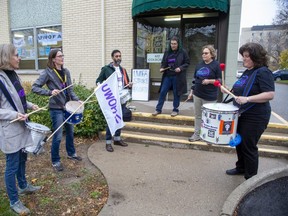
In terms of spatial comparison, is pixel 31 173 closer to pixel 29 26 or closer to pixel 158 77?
pixel 158 77

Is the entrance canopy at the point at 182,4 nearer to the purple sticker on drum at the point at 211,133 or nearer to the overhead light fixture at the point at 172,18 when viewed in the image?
the overhead light fixture at the point at 172,18

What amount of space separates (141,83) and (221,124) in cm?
464

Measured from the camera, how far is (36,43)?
944cm

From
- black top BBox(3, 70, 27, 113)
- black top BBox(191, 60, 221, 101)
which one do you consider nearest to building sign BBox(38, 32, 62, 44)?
black top BBox(191, 60, 221, 101)

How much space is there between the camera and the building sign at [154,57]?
7613 mm

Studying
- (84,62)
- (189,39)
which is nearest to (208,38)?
(189,39)

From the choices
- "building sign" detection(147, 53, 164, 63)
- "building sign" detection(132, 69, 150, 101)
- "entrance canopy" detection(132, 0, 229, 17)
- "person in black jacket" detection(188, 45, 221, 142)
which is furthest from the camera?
"building sign" detection(147, 53, 164, 63)

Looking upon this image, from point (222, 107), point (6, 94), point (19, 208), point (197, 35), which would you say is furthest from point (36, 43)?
point (222, 107)

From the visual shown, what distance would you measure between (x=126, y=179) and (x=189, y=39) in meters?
5.21

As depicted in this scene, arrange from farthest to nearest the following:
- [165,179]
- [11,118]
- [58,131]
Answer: [58,131], [165,179], [11,118]

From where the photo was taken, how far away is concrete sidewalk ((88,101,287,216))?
9.73 feet

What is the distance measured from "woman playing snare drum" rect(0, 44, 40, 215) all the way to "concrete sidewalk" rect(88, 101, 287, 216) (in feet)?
3.56

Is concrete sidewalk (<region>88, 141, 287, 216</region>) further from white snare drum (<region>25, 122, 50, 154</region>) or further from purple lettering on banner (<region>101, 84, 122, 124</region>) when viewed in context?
white snare drum (<region>25, 122, 50, 154</region>)

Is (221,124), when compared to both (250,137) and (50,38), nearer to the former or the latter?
(250,137)
